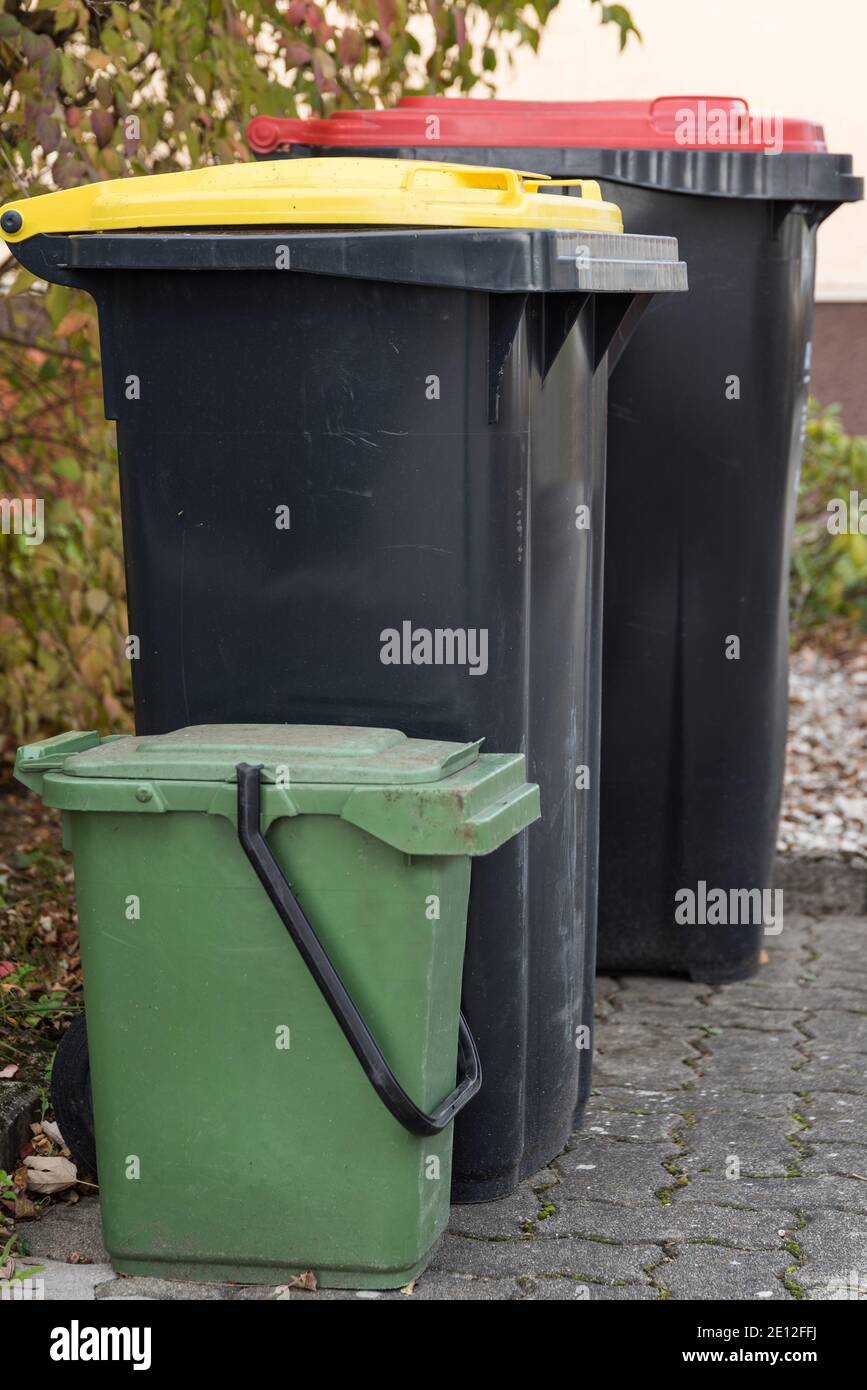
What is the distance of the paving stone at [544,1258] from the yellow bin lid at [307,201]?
1.69 metres

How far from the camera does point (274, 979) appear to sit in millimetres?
2531

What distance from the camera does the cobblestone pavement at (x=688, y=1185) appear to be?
8.90 ft

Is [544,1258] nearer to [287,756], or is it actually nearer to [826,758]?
[287,756]

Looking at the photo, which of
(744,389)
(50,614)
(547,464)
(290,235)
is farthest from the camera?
(50,614)

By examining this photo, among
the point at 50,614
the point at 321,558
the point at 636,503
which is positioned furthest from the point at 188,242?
the point at 50,614

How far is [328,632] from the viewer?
275cm

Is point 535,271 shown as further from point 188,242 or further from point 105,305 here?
point 105,305

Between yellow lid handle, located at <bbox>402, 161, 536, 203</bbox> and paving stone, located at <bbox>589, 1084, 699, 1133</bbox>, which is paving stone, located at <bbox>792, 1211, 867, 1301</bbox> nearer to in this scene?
paving stone, located at <bbox>589, 1084, 699, 1133</bbox>

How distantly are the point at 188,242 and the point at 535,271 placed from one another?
0.56m

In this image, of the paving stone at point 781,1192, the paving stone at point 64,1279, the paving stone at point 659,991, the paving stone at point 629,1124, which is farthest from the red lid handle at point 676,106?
the paving stone at point 64,1279

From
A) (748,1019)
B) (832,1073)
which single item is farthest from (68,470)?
(832,1073)

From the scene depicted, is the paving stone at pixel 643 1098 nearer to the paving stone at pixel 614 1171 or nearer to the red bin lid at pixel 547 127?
the paving stone at pixel 614 1171

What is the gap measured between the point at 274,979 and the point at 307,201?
48.5 inches

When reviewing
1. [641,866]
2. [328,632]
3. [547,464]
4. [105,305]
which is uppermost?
[105,305]
